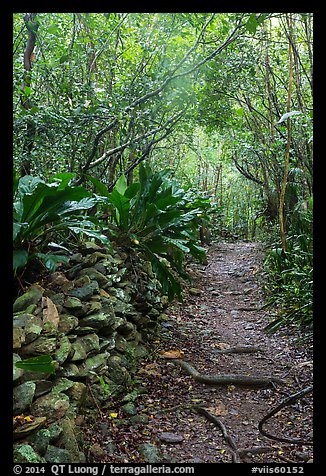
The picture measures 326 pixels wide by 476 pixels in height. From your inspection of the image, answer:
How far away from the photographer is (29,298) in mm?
2027

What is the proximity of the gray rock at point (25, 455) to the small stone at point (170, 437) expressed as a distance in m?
0.74

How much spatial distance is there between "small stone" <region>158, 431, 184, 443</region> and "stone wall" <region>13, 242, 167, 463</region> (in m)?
0.43

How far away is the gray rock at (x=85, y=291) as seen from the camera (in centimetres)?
239

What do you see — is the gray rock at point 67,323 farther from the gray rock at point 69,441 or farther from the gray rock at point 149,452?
the gray rock at point 149,452

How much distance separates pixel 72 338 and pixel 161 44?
2.79 meters

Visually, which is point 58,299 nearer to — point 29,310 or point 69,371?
point 29,310

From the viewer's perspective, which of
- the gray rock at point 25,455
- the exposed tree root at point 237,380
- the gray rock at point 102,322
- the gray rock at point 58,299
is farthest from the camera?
the exposed tree root at point 237,380

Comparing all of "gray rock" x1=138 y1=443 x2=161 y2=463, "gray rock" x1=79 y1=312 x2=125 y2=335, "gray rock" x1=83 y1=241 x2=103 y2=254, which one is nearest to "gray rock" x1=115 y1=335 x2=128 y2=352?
"gray rock" x1=79 y1=312 x2=125 y2=335

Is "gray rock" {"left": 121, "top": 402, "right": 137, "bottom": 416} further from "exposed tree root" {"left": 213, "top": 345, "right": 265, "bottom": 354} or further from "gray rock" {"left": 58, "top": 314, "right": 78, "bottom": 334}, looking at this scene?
"exposed tree root" {"left": 213, "top": 345, "right": 265, "bottom": 354}

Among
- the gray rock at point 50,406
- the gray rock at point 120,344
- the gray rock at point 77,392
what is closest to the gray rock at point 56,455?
the gray rock at point 50,406

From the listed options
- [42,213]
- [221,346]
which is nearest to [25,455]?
[42,213]
